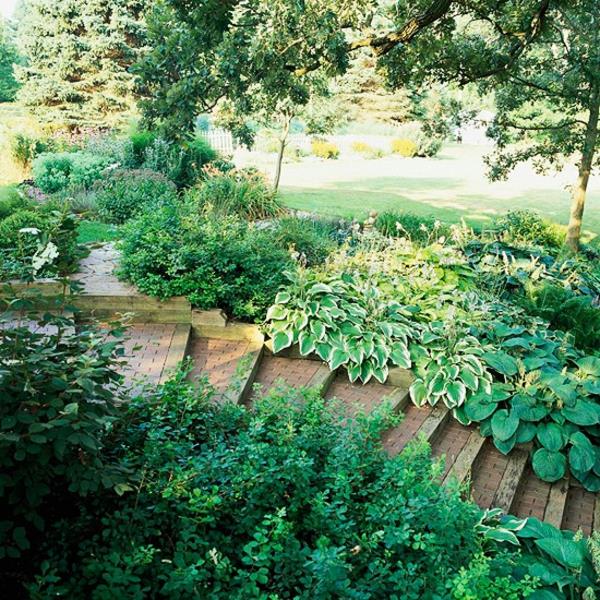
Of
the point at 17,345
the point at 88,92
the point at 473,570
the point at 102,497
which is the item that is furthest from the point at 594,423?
the point at 88,92

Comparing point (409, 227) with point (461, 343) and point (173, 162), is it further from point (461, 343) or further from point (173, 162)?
point (173, 162)

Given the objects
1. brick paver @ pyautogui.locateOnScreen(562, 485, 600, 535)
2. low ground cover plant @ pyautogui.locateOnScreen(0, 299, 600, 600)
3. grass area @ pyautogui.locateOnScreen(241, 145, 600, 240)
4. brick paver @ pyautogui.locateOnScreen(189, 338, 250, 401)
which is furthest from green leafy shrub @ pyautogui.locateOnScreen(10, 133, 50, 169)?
brick paver @ pyautogui.locateOnScreen(562, 485, 600, 535)

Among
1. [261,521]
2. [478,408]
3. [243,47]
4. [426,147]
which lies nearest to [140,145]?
[243,47]

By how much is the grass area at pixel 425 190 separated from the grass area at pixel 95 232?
543 cm

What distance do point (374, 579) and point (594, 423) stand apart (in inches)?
101

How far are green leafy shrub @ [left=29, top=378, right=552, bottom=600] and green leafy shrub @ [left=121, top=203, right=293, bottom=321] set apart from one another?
2.11 meters

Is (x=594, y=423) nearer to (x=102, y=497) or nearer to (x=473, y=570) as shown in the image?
(x=473, y=570)

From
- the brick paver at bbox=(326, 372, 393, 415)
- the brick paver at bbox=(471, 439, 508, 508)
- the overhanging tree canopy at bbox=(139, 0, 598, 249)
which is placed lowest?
the brick paver at bbox=(471, 439, 508, 508)

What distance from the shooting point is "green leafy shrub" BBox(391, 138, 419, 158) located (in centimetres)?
2869

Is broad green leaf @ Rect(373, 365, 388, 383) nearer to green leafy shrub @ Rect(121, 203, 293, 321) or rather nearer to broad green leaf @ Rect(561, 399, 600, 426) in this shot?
green leafy shrub @ Rect(121, 203, 293, 321)

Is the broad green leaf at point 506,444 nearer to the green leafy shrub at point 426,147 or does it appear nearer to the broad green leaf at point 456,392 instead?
the broad green leaf at point 456,392

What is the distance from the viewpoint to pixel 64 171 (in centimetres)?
1048

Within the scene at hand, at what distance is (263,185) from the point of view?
10141 millimetres

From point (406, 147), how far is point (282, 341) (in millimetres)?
25543
